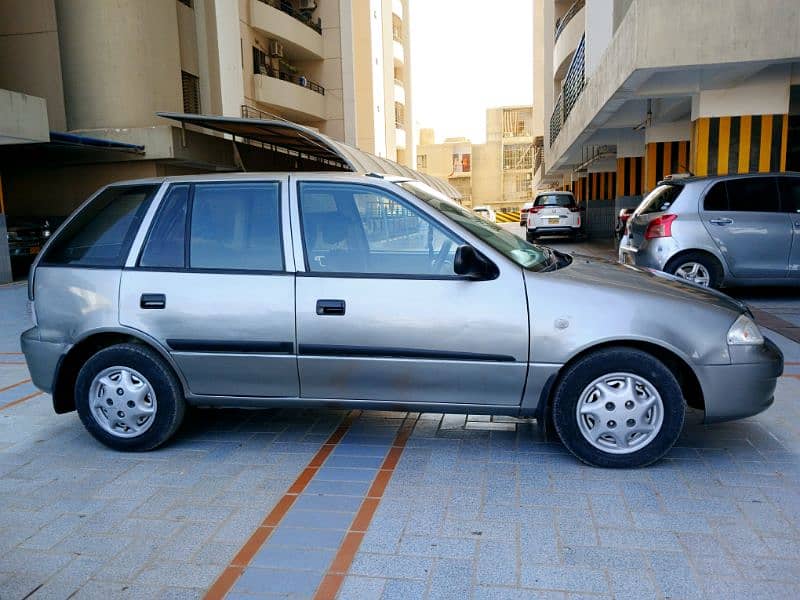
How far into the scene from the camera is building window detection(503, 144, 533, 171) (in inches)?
2931

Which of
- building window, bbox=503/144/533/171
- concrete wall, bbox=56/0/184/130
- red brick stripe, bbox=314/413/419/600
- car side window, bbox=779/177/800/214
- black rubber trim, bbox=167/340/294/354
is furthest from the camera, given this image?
building window, bbox=503/144/533/171

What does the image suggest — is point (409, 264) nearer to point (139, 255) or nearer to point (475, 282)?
point (475, 282)

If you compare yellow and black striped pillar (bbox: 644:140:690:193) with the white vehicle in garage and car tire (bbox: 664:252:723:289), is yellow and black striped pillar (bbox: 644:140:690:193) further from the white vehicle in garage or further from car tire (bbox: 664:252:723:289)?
car tire (bbox: 664:252:723:289)

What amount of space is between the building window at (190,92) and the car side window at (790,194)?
62.1 ft

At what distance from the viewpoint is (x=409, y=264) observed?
4.01 meters

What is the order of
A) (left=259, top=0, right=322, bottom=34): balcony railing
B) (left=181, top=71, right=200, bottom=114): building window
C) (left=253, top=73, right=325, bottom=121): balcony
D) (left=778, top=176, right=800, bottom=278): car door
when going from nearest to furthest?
(left=778, top=176, right=800, bottom=278): car door → (left=181, top=71, right=200, bottom=114): building window → (left=253, top=73, right=325, bottom=121): balcony → (left=259, top=0, right=322, bottom=34): balcony railing

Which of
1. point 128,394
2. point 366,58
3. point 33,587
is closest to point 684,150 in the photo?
point 128,394

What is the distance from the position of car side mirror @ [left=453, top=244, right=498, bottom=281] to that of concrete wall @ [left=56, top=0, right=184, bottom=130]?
18345 millimetres

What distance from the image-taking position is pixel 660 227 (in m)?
8.88

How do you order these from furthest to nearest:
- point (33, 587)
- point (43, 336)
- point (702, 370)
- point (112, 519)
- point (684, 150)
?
point (684, 150) < point (43, 336) < point (702, 370) < point (112, 519) < point (33, 587)

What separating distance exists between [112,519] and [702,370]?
3.21m

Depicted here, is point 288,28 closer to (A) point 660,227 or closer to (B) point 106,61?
(B) point 106,61

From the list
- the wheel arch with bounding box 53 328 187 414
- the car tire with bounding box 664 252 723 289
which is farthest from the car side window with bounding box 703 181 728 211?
the wheel arch with bounding box 53 328 187 414

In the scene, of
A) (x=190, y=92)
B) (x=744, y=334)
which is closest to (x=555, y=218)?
(x=190, y=92)
